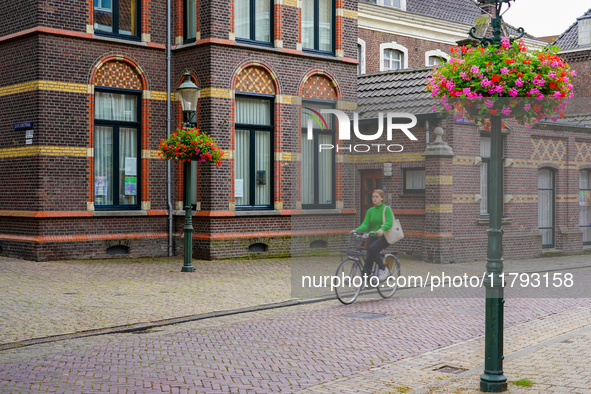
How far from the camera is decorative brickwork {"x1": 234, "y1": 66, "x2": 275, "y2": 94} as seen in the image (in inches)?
708

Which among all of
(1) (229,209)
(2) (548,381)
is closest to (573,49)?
(1) (229,209)

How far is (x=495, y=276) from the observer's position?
6094mm

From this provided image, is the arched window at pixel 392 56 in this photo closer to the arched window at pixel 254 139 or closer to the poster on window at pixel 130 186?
the arched window at pixel 254 139

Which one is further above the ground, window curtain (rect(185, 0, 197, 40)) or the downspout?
window curtain (rect(185, 0, 197, 40))

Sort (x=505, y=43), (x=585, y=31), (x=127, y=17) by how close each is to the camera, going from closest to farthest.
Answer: (x=505, y=43) → (x=127, y=17) → (x=585, y=31)

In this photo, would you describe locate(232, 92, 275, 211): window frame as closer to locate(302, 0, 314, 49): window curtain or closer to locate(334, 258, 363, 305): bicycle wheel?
locate(302, 0, 314, 49): window curtain

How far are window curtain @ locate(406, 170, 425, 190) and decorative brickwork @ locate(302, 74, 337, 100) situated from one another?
4172mm

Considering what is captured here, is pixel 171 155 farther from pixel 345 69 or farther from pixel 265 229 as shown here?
pixel 345 69

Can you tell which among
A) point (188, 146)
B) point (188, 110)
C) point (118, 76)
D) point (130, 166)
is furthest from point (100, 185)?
point (188, 110)

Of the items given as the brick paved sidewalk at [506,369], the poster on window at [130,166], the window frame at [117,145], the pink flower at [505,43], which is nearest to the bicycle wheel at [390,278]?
the brick paved sidewalk at [506,369]

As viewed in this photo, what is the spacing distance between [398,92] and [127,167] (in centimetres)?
713

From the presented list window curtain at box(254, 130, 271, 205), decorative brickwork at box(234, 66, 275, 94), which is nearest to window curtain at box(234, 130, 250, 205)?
window curtain at box(254, 130, 271, 205)

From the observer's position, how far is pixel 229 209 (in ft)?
57.8

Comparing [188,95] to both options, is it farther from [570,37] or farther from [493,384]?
[570,37]
